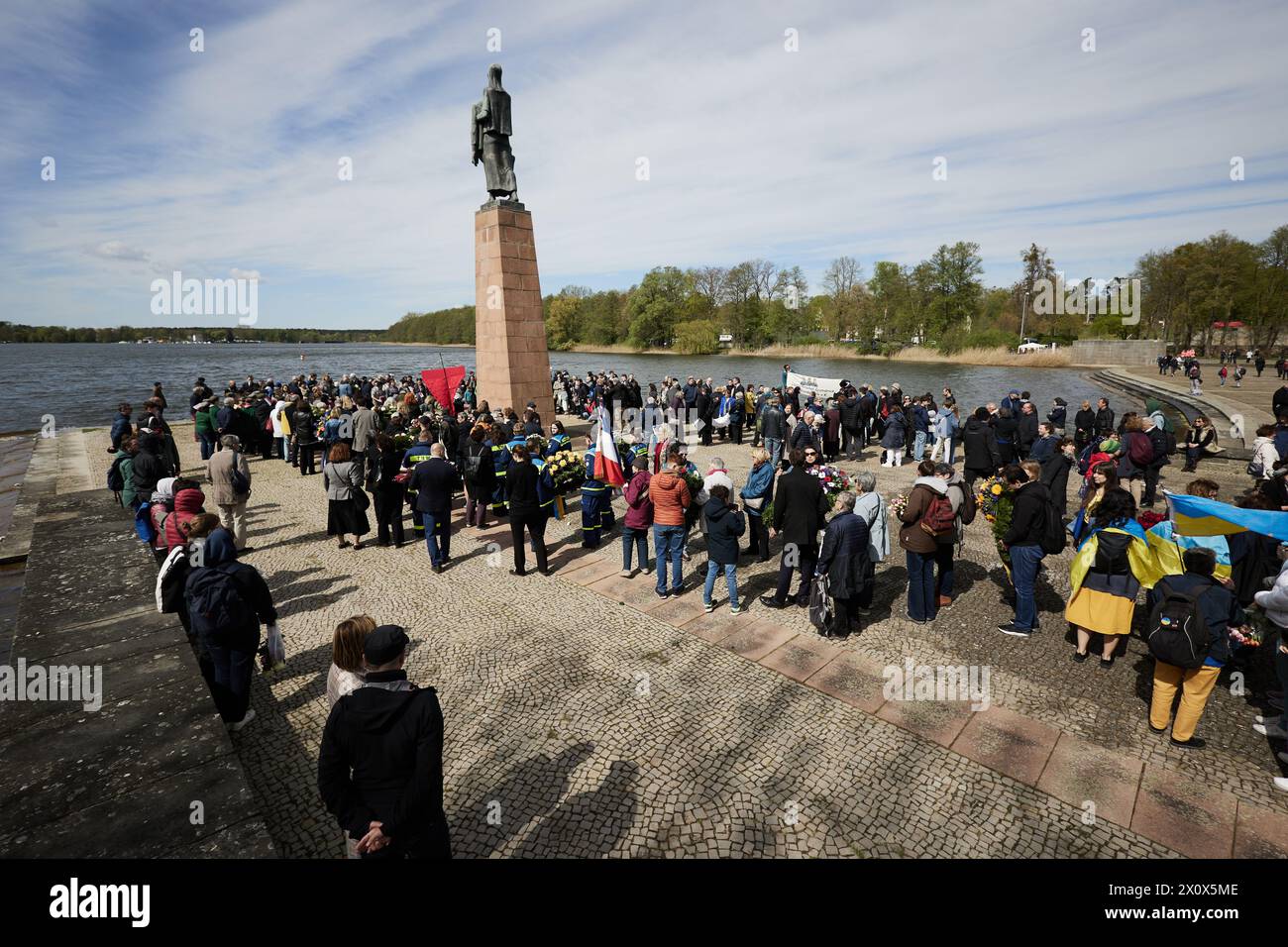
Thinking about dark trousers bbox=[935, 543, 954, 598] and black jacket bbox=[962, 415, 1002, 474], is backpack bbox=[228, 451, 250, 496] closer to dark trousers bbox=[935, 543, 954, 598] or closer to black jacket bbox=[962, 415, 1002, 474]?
dark trousers bbox=[935, 543, 954, 598]

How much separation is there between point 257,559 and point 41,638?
4.13 m

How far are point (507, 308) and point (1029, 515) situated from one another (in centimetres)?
1208

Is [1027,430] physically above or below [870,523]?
above

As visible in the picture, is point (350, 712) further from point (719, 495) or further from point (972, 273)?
point (972, 273)

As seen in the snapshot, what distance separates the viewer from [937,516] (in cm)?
621

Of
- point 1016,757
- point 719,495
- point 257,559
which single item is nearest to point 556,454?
point 719,495

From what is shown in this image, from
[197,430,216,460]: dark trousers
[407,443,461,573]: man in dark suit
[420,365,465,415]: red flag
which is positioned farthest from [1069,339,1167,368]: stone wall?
[197,430,216,460]: dark trousers

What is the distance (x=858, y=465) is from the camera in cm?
1481

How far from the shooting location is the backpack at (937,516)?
244 inches

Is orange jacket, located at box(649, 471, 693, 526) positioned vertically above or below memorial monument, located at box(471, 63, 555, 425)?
below

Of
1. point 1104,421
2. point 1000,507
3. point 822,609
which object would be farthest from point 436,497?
point 1104,421

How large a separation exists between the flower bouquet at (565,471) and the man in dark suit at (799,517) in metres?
3.61

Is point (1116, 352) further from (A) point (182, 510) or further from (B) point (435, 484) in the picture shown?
(A) point (182, 510)

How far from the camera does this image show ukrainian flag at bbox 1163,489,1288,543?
15.8 feet
